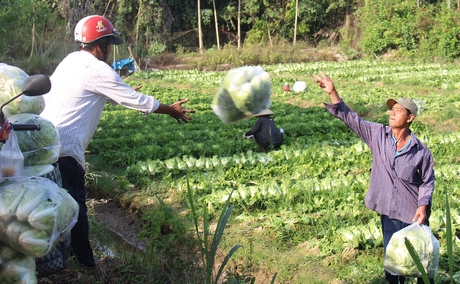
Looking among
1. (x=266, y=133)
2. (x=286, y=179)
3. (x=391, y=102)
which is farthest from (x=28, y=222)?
(x=266, y=133)

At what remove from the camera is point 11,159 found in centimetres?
236

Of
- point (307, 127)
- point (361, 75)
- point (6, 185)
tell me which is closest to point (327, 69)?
point (361, 75)

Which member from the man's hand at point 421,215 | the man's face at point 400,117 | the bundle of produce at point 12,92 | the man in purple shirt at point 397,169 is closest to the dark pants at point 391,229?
the man in purple shirt at point 397,169

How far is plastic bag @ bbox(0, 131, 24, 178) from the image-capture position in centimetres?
232

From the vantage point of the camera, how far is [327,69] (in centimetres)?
2455

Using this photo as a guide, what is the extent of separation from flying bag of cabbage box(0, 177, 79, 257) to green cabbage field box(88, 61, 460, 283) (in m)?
1.06

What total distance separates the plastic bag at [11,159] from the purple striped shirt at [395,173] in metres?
2.49

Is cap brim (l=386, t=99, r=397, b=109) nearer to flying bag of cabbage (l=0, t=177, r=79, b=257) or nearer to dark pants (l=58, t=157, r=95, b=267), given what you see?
dark pants (l=58, t=157, r=95, b=267)

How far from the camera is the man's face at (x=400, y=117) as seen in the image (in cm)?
387

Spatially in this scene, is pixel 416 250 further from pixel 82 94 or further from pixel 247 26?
pixel 247 26

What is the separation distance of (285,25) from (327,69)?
11.2 meters

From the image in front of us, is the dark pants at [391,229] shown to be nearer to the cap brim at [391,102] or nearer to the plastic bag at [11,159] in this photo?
the cap brim at [391,102]

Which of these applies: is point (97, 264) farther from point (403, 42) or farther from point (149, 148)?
point (403, 42)

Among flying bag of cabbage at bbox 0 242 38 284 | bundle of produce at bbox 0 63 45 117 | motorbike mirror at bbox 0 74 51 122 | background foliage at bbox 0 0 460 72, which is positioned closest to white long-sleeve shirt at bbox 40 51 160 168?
bundle of produce at bbox 0 63 45 117
